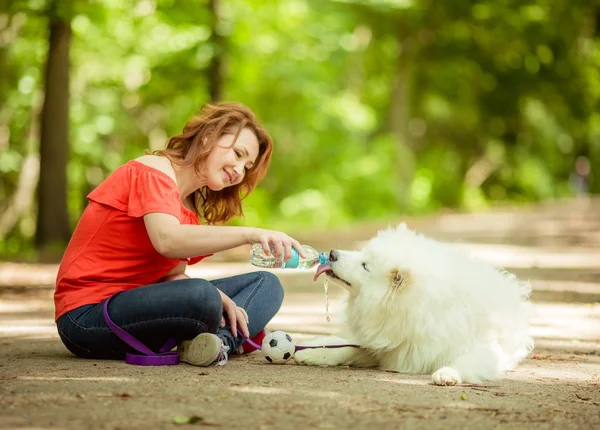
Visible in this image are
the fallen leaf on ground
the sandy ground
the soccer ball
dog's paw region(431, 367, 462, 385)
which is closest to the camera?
the fallen leaf on ground

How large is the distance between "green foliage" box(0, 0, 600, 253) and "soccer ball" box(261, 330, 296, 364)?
9494 millimetres

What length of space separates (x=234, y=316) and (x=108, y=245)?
839 mm

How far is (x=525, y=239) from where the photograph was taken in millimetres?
17047

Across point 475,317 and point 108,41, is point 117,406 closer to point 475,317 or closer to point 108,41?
point 475,317

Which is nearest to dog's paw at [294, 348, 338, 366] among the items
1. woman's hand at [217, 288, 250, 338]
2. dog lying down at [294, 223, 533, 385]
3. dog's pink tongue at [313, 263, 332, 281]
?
dog lying down at [294, 223, 533, 385]

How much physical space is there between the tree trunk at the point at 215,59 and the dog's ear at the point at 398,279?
513 inches

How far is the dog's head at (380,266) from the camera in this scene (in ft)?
15.4

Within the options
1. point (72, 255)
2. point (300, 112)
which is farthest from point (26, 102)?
point (72, 255)

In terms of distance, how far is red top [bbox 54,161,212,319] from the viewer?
4637 millimetres

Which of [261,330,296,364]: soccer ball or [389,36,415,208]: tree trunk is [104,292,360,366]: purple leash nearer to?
[261,330,296,364]: soccer ball

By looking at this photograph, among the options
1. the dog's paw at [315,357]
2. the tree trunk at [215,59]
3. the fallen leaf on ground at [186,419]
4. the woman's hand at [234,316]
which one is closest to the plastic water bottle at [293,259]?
the woman's hand at [234,316]

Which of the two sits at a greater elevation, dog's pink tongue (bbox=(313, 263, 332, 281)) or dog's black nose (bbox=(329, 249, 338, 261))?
dog's black nose (bbox=(329, 249, 338, 261))

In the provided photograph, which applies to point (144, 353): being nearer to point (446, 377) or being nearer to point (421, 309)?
point (421, 309)

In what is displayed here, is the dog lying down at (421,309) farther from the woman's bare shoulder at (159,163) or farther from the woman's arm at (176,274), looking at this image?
the woman's bare shoulder at (159,163)
